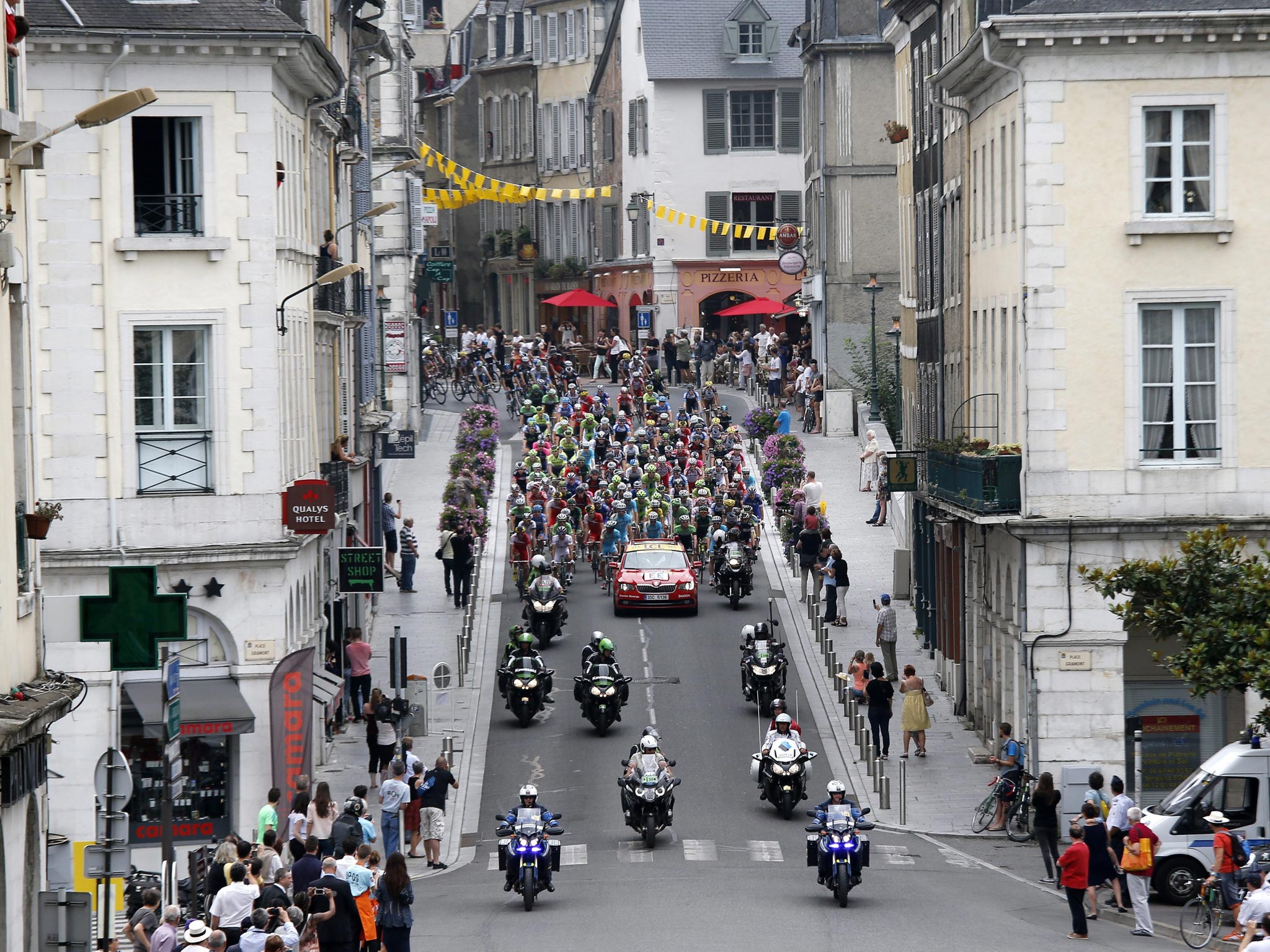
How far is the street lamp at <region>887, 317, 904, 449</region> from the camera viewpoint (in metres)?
52.6

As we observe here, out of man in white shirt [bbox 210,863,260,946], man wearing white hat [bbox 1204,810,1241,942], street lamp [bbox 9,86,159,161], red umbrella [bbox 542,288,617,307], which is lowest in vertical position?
man wearing white hat [bbox 1204,810,1241,942]

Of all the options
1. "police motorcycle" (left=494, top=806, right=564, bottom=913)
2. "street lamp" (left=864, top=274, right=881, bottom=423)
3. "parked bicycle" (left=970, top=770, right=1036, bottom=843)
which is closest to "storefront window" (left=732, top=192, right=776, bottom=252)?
"street lamp" (left=864, top=274, right=881, bottom=423)

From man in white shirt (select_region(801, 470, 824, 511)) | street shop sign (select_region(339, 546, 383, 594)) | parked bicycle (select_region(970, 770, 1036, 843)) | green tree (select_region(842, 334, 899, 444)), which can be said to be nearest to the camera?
parked bicycle (select_region(970, 770, 1036, 843))

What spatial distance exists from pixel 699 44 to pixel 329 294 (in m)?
48.6

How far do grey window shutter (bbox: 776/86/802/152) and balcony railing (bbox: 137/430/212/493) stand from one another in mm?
55260

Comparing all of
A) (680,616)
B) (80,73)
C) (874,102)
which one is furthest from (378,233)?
(80,73)

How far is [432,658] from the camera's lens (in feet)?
128

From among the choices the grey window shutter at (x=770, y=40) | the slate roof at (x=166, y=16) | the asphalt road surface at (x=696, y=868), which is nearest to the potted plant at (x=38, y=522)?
the asphalt road surface at (x=696, y=868)

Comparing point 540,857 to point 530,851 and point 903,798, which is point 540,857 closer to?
point 530,851

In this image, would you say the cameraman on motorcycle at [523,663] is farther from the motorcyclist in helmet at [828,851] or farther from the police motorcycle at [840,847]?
the police motorcycle at [840,847]

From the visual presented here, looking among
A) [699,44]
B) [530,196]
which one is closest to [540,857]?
[530,196]

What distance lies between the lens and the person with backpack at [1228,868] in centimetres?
2283

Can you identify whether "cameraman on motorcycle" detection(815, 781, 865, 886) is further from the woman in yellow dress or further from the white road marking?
the woman in yellow dress

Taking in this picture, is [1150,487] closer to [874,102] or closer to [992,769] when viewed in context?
[992,769]
